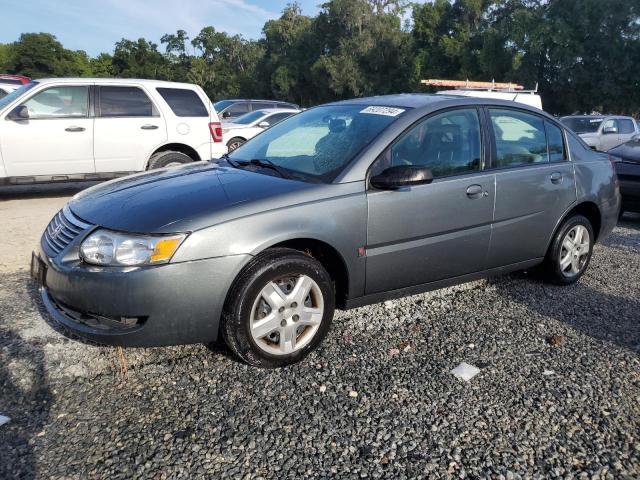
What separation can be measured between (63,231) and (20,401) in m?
0.95

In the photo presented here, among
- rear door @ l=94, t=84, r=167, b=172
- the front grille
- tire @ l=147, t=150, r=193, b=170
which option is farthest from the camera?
tire @ l=147, t=150, r=193, b=170

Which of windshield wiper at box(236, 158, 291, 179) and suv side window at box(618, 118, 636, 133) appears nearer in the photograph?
windshield wiper at box(236, 158, 291, 179)

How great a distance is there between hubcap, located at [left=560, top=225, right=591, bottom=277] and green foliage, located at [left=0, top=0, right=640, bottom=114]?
34.5 m

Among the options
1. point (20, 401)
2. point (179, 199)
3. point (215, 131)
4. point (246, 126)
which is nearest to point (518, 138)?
point (179, 199)

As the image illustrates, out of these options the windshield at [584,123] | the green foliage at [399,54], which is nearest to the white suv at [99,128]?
the windshield at [584,123]

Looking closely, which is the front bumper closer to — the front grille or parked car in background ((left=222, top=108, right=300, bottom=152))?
the front grille

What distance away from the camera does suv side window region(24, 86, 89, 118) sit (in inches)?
297

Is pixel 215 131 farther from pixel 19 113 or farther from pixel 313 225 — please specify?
pixel 313 225

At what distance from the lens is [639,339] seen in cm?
369

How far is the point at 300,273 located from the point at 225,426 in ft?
3.06

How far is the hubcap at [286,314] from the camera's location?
10.00 feet

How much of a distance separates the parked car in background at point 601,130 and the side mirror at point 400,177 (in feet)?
42.8

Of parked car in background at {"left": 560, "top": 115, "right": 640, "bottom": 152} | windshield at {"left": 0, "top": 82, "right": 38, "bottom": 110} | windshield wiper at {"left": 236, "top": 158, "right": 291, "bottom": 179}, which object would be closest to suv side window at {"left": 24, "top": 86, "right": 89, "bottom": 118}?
windshield at {"left": 0, "top": 82, "right": 38, "bottom": 110}

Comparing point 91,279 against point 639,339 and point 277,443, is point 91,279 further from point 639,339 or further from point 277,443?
point 639,339
